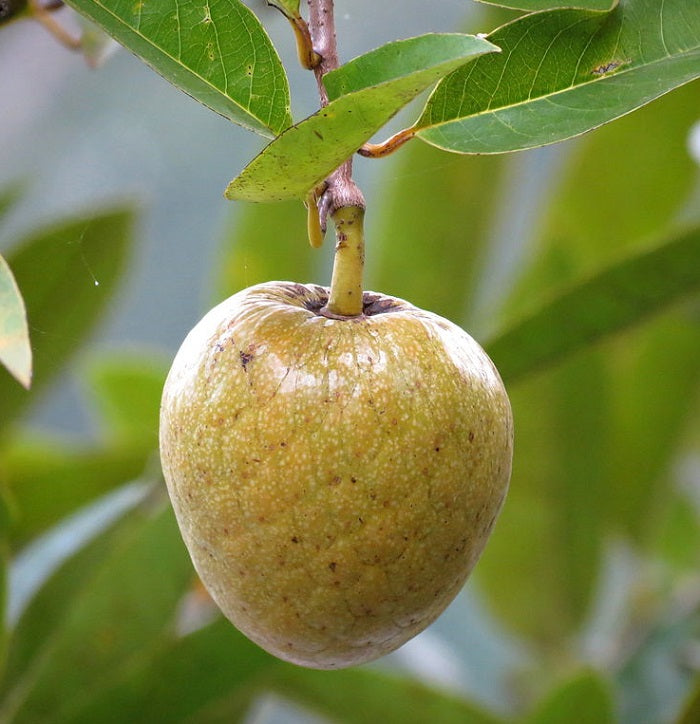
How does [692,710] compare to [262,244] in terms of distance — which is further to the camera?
[262,244]

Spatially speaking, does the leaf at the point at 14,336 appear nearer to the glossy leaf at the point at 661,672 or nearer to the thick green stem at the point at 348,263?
the thick green stem at the point at 348,263

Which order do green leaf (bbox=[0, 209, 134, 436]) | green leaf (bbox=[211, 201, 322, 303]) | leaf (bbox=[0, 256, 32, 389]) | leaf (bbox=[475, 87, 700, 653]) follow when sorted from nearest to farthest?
1. leaf (bbox=[0, 256, 32, 389])
2. green leaf (bbox=[0, 209, 134, 436])
3. leaf (bbox=[475, 87, 700, 653])
4. green leaf (bbox=[211, 201, 322, 303])

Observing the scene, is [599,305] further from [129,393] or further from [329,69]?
[129,393]

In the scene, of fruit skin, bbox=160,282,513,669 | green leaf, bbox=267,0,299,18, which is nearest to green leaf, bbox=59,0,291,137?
green leaf, bbox=267,0,299,18

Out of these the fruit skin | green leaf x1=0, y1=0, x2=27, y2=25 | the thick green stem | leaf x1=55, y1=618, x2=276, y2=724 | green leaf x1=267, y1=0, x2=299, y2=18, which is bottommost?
leaf x1=55, y1=618, x2=276, y2=724

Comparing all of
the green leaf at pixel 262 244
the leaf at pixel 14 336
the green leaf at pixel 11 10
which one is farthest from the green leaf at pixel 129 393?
the leaf at pixel 14 336

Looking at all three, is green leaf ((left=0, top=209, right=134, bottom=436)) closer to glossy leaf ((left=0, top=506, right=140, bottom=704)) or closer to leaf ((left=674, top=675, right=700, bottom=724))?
glossy leaf ((left=0, top=506, right=140, bottom=704))

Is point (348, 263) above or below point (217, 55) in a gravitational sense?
below

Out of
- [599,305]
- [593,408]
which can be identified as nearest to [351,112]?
[599,305]
